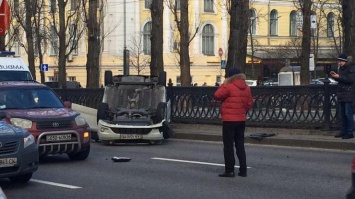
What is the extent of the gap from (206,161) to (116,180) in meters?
3.13

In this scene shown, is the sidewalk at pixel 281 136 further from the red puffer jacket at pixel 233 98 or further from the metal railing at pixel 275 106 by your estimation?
the red puffer jacket at pixel 233 98

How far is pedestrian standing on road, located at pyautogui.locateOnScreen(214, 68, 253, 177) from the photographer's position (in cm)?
1290

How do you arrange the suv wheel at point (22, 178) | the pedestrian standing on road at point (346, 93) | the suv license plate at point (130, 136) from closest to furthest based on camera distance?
the suv wheel at point (22, 178)
the pedestrian standing on road at point (346, 93)
the suv license plate at point (130, 136)

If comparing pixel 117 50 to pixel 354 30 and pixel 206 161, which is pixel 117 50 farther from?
pixel 206 161

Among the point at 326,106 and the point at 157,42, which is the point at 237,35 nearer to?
the point at 157,42

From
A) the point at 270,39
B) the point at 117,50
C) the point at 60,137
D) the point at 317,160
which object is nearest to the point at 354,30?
the point at 317,160

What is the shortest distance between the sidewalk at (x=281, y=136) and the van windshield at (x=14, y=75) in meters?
4.57

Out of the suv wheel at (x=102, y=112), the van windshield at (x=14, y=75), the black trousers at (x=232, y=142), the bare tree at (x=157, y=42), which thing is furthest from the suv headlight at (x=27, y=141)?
the bare tree at (x=157, y=42)

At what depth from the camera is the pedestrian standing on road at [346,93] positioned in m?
17.3

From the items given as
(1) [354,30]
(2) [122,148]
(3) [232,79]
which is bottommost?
(2) [122,148]

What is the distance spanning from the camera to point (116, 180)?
42.1 feet

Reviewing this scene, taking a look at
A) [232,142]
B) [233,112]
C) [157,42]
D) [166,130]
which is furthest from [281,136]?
[157,42]

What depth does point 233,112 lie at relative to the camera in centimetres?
1288

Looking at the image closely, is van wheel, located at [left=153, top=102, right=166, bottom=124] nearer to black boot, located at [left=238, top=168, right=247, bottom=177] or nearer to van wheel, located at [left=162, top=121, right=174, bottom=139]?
van wheel, located at [left=162, top=121, right=174, bottom=139]
